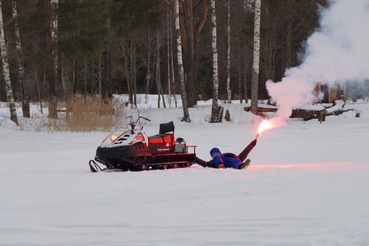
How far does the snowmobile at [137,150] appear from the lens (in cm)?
699

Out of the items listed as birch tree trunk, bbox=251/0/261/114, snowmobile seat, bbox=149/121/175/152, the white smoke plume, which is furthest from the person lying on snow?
birch tree trunk, bbox=251/0/261/114

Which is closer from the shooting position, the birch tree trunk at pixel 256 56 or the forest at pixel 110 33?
the forest at pixel 110 33

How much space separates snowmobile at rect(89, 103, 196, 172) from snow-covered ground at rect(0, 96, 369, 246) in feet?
1.04

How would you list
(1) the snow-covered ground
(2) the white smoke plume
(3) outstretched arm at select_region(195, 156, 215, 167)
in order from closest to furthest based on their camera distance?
(1) the snow-covered ground < (3) outstretched arm at select_region(195, 156, 215, 167) < (2) the white smoke plume

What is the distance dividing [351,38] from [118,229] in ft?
38.4

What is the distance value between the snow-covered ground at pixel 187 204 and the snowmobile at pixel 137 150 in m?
0.32

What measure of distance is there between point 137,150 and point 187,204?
7.48ft

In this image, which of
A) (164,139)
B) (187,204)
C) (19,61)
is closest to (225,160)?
(164,139)

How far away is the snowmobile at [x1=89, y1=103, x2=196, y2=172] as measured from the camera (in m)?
6.99

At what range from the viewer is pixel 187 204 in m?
5.05

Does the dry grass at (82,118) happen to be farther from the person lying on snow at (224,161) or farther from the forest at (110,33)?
the person lying on snow at (224,161)

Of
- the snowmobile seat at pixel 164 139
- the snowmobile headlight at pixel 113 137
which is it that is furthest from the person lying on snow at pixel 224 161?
the snowmobile headlight at pixel 113 137

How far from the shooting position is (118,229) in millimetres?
4098

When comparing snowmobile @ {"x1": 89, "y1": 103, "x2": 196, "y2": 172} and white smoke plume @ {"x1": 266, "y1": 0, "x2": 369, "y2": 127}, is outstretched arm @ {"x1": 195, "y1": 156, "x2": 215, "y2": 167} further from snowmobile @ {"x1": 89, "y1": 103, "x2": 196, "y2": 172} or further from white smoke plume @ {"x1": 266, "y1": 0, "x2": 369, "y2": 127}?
white smoke plume @ {"x1": 266, "y1": 0, "x2": 369, "y2": 127}
